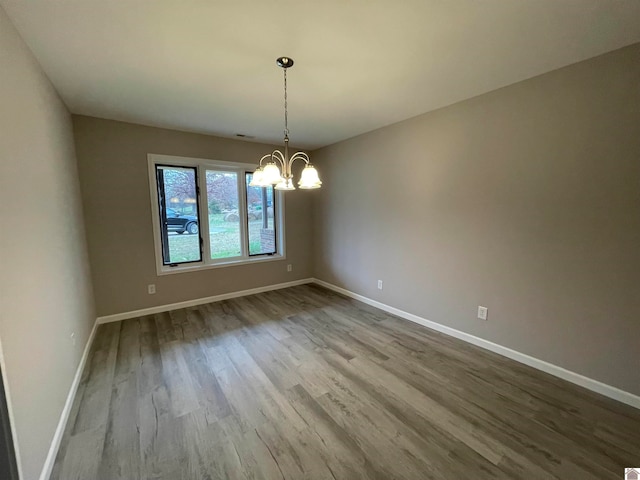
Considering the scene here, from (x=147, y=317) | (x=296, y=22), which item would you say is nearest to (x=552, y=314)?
(x=296, y=22)

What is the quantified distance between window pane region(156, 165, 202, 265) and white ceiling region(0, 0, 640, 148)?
112 centimetres

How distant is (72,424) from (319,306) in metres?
2.73

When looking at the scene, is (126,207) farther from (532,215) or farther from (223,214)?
(532,215)

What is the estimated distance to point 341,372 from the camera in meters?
2.35

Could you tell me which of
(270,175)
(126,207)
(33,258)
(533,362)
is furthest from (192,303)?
(533,362)

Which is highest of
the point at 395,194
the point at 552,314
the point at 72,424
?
the point at 395,194

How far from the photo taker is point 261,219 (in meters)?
4.66

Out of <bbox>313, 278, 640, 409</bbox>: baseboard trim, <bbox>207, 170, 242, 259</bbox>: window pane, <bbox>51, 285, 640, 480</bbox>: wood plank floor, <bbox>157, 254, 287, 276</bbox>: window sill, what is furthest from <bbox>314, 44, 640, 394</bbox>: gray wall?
<bbox>207, 170, 242, 259</bbox>: window pane

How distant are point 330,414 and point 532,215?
7.73 ft

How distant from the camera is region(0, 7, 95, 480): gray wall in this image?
1.28 m

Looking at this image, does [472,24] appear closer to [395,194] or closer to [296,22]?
[296,22]

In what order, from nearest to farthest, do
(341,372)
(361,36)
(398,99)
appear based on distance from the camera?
(361,36)
(341,372)
(398,99)

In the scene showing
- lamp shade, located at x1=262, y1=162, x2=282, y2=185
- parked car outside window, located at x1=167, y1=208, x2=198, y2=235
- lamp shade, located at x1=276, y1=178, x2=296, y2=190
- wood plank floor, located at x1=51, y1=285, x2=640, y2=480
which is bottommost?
wood plank floor, located at x1=51, y1=285, x2=640, y2=480

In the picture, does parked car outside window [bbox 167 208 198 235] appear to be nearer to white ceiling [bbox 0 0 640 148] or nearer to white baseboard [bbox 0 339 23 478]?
white ceiling [bbox 0 0 640 148]
